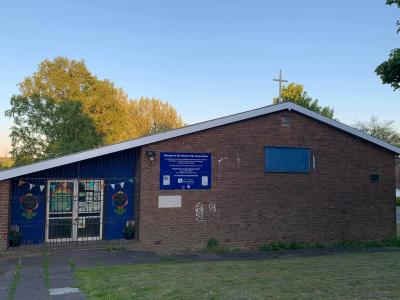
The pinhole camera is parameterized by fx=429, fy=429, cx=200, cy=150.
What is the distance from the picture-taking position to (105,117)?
31.1m

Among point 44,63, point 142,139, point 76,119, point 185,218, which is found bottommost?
point 185,218

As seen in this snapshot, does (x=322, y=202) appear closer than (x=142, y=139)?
No

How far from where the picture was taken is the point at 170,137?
13.0m

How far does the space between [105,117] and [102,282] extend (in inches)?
943

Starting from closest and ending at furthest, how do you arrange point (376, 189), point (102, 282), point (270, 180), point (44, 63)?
1. point (102, 282)
2. point (270, 180)
3. point (376, 189)
4. point (44, 63)

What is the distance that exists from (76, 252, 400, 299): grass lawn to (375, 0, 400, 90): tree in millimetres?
4147

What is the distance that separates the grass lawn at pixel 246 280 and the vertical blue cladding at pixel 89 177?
339 centimetres

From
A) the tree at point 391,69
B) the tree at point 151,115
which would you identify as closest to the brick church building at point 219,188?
the tree at point 391,69

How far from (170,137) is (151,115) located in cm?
3657

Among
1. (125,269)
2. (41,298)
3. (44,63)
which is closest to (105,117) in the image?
(44,63)

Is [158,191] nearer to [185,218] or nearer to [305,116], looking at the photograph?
[185,218]

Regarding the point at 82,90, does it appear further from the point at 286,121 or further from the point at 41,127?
the point at 286,121

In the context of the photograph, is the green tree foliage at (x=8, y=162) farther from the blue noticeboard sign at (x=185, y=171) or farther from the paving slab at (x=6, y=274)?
the paving slab at (x=6, y=274)

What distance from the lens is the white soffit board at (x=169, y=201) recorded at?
42.5 ft
